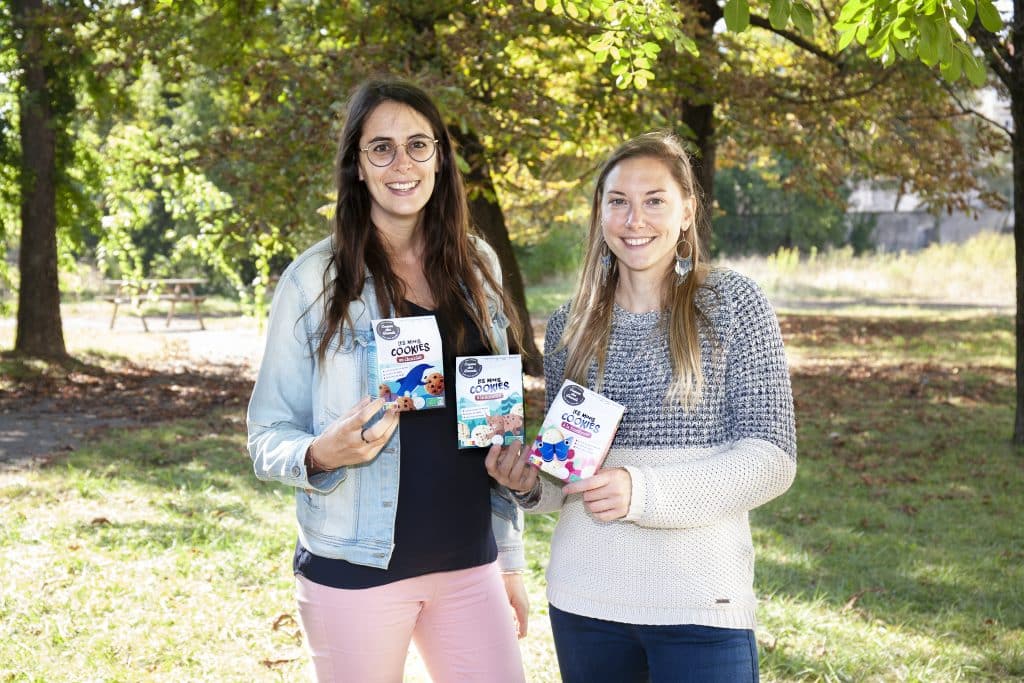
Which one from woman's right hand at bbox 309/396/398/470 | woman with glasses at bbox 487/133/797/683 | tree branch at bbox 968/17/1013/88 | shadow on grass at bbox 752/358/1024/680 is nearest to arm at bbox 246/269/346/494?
woman's right hand at bbox 309/396/398/470

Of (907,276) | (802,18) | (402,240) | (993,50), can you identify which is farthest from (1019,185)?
(907,276)

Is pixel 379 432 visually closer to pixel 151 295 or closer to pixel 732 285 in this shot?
pixel 732 285

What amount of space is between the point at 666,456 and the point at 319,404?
0.84 metres

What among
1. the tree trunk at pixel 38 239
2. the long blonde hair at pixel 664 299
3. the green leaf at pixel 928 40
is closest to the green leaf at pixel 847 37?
the green leaf at pixel 928 40

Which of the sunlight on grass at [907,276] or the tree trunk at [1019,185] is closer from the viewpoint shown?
the tree trunk at [1019,185]

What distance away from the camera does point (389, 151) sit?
2.49 meters

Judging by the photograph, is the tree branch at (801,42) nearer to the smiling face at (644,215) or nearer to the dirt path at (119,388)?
the dirt path at (119,388)

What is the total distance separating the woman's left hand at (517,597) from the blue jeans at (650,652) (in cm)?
36

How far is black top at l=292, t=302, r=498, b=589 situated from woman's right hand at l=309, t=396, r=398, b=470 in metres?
0.17

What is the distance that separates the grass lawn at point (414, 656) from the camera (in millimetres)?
4289

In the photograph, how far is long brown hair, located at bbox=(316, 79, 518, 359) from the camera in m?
2.45

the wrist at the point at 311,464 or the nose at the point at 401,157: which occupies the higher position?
the nose at the point at 401,157

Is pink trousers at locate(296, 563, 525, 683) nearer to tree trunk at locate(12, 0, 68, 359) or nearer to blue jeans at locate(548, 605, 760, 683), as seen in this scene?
blue jeans at locate(548, 605, 760, 683)

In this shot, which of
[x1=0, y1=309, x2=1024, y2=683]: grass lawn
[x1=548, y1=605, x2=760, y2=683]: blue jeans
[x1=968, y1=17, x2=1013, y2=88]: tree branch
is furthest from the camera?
[x1=968, y1=17, x2=1013, y2=88]: tree branch
